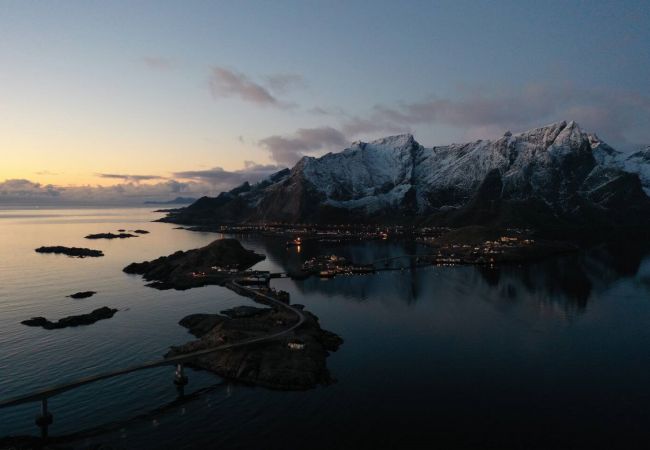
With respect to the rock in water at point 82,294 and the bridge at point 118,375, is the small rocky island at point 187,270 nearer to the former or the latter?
the rock in water at point 82,294

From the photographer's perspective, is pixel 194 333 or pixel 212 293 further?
pixel 212 293

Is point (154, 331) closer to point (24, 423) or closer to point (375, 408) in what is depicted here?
point (24, 423)

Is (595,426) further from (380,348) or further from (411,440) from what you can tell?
(380,348)

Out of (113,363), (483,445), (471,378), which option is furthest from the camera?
(113,363)

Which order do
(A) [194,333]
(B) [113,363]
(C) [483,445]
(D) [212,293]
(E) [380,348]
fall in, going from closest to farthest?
(C) [483,445] → (B) [113,363] → (E) [380,348] → (A) [194,333] → (D) [212,293]

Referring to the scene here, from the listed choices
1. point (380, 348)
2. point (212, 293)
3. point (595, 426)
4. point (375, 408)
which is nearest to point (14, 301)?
point (212, 293)

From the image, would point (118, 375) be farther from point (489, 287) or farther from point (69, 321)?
→ point (489, 287)
